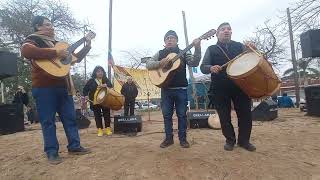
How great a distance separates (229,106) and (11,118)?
8016 millimetres

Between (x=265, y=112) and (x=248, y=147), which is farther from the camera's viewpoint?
(x=265, y=112)

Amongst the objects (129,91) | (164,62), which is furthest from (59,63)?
(129,91)

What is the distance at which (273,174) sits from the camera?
16.3 ft

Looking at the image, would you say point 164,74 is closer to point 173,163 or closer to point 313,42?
point 173,163

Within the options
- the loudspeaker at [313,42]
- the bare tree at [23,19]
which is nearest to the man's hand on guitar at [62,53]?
the loudspeaker at [313,42]

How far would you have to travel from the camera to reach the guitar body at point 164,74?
19.5 feet

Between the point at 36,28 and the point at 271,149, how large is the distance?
3.87m

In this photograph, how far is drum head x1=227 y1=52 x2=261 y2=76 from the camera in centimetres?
540

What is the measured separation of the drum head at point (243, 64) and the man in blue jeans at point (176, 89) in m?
0.60

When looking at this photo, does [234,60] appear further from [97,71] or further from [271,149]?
[97,71]

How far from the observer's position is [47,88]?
5.58 metres

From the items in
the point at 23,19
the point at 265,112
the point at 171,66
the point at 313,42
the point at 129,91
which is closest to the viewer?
the point at 171,66

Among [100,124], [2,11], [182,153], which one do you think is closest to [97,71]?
[100,124]

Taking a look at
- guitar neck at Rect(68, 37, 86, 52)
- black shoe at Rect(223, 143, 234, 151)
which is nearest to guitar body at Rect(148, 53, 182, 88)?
guitar neck at Rect(68, 37, 86, 52)
